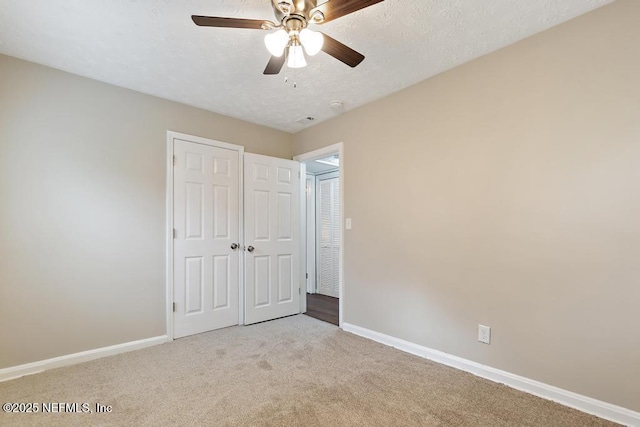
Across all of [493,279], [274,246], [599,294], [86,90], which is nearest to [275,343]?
[274,246]

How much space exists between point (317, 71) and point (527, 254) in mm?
2154

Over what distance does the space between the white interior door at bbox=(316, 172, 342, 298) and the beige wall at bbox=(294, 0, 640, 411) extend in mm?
2233

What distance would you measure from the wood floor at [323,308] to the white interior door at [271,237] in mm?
309

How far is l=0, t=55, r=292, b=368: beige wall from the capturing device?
2.33 meters

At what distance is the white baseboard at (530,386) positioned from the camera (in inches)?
68.6

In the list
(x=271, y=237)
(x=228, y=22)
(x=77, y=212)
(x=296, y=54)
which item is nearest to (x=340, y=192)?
(x=271, y=237)

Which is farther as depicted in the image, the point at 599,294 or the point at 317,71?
the point at 317,71

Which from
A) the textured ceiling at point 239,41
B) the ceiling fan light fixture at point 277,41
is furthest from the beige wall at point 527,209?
the ceiling fan light fixture at point 277,41

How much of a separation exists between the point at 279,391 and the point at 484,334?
1.59m

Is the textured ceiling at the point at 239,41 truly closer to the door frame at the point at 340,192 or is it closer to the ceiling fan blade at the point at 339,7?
the ceiling fan blade at the point at 339,7

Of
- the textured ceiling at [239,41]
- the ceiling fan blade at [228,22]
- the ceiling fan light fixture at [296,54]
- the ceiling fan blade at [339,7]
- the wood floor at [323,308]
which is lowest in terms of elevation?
the wood floor at [323,308]

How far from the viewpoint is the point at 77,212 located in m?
2.58

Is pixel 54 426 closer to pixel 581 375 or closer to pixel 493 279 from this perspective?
Answer: pixel 493 279

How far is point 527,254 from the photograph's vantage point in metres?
2.11
